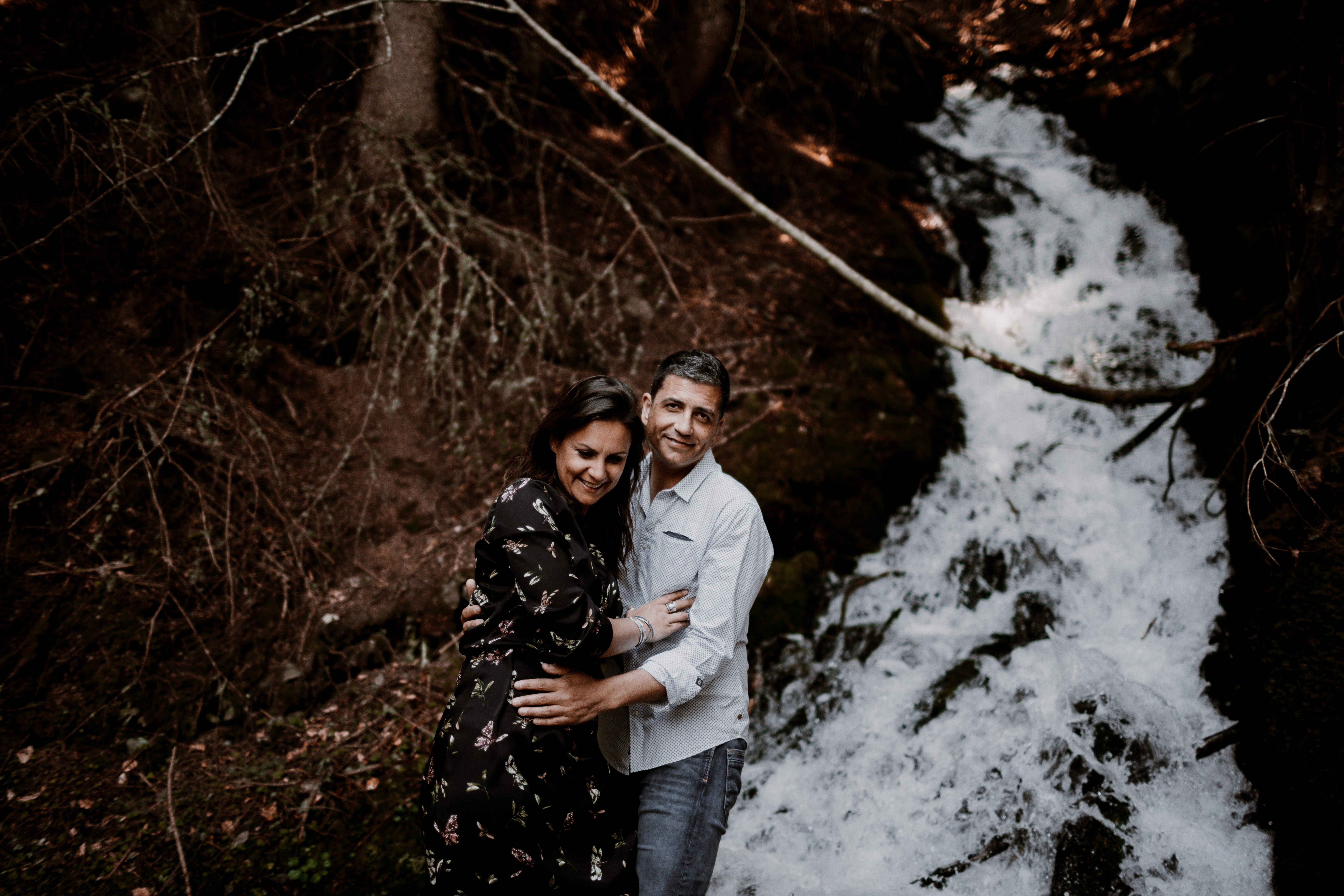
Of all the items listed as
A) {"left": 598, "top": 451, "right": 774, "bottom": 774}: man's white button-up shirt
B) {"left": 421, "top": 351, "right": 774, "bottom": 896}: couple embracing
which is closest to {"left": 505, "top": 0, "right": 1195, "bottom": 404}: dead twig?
{"left": 421, "top": 351, "right": 774, "bottom": 896}: couple embracing

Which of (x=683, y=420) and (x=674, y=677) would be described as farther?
(x=683, y=420)

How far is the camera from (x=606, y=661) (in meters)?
2.38

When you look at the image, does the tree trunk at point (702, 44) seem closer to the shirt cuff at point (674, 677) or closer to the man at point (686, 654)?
the man at point (686, 654)

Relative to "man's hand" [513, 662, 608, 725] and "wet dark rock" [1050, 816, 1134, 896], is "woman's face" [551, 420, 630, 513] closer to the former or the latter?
"man's hand" [513, 662, 608, 725]

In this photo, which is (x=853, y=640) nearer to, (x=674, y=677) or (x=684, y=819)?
(x=684, y=819)

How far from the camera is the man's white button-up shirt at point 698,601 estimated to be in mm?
2238

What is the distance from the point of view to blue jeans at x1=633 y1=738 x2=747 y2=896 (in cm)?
221

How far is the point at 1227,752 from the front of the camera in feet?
11.2

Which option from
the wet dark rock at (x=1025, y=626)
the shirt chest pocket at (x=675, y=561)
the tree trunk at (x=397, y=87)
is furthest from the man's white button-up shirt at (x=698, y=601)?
the tree trunk at (x=397, y=87)

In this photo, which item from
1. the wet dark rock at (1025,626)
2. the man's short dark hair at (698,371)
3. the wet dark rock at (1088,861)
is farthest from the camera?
the wet dark rock at (1025,626)

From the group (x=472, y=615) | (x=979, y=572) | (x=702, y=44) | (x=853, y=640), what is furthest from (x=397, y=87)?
(x=979, y=572)

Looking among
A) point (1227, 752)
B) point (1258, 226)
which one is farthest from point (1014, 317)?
point (1227, 752)

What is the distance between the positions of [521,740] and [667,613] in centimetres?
61

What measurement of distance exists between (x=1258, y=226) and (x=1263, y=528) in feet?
11.8
